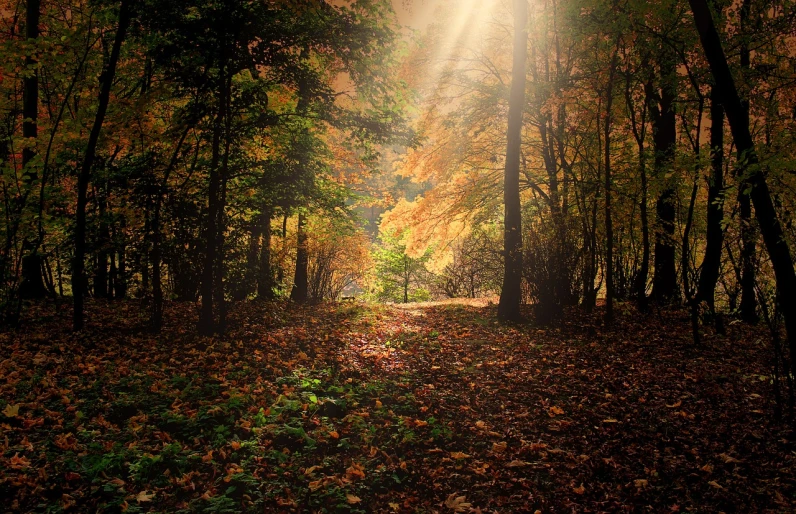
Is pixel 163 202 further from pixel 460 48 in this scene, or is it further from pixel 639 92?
pixel 639 92

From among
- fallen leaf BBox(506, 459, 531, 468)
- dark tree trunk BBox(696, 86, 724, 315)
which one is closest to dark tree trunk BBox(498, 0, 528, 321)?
dark tree trunk BBox(696, 86, 724, 315)

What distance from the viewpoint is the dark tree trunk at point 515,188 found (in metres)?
10.2

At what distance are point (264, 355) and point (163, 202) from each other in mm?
4119

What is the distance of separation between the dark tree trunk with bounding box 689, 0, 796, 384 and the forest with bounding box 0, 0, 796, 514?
0.03 metres

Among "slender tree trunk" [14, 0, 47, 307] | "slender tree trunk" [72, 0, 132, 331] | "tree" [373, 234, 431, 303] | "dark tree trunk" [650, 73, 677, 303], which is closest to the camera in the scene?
"slender tree trunk" [72, 0, 132, 331]

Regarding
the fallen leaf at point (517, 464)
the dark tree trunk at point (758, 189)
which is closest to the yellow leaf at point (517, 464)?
the fallen leaf at point (517, 464)

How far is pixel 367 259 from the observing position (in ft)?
51.9

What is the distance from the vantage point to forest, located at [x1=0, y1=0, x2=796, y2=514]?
181 inches

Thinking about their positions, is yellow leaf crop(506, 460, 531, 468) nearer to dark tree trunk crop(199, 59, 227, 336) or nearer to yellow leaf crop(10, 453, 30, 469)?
yellow leaf crop(10, 453, 30, 469)

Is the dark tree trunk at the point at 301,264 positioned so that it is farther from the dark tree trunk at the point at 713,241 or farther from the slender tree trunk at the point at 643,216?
the dark tree trunk at the point at 713,241

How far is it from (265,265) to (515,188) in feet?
24.3

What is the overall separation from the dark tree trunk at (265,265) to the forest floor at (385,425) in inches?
133

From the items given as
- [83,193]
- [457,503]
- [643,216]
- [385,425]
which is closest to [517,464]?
[457,503]

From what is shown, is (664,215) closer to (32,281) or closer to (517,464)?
(517,464)
